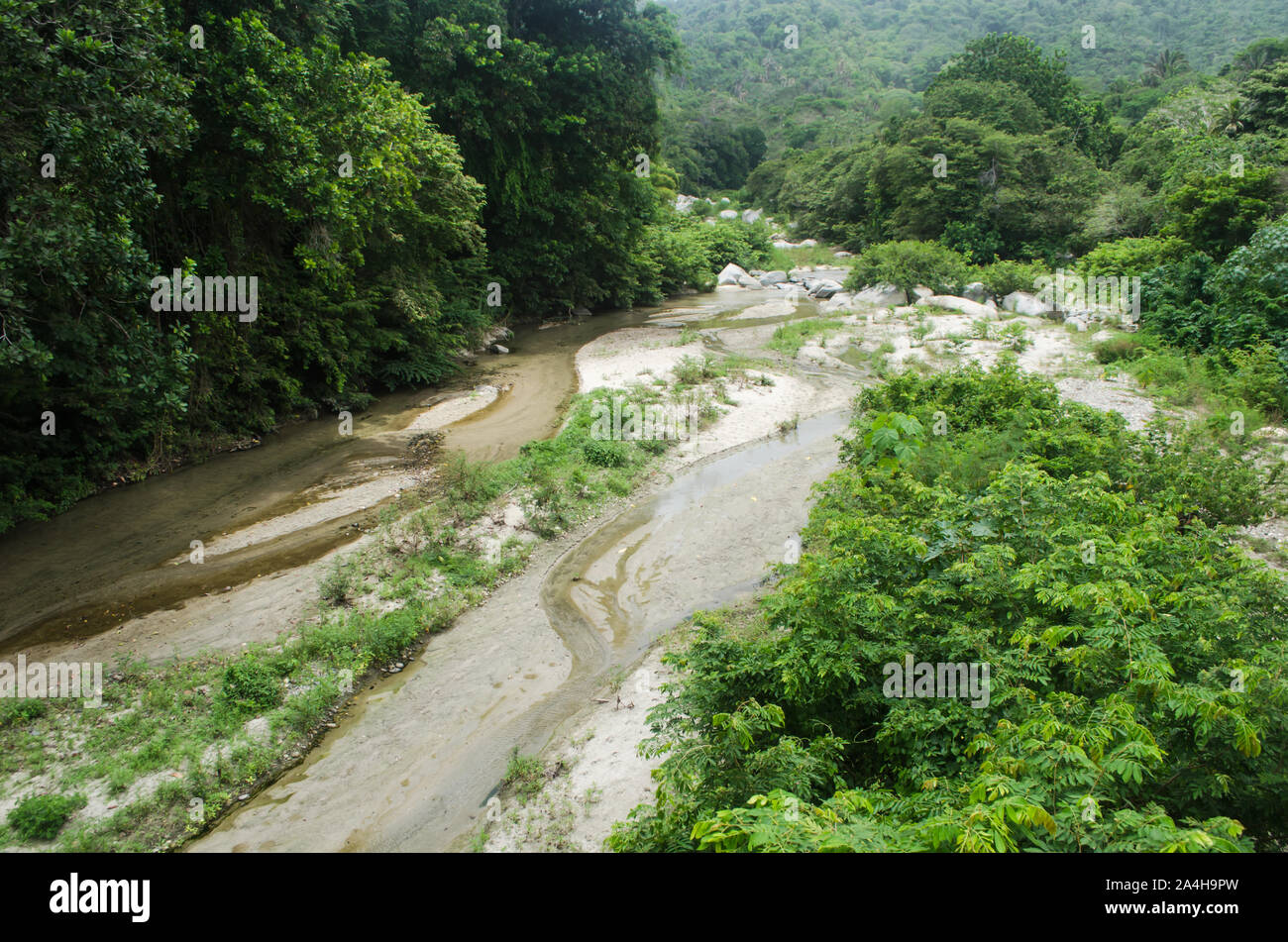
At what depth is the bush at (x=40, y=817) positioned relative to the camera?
614cm

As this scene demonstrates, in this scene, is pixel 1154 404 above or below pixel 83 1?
below

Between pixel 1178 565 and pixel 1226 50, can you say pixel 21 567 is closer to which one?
pixel 1178 565

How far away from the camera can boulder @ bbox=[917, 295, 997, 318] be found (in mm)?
25953

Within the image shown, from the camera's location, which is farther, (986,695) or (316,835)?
(316,835)

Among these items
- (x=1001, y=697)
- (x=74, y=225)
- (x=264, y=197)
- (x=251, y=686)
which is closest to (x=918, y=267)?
(x=264, y=197)

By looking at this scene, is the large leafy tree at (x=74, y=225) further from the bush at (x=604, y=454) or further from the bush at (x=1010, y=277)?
the bush at (x=1010, y=277)

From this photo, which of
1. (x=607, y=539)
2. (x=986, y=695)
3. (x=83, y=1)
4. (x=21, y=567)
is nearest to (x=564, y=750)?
(x=986, y=695)

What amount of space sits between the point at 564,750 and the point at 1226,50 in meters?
105

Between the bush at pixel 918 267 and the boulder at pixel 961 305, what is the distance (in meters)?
1.29

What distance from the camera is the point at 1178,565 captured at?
19.9ft

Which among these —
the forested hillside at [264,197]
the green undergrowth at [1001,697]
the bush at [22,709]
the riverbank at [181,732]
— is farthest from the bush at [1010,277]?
the bush at [22,709]

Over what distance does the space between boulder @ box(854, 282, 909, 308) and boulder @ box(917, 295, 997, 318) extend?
1164mm

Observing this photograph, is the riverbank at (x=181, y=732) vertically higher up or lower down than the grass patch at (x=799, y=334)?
lower down

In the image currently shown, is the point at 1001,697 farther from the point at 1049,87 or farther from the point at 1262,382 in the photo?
the point at 1049,87
